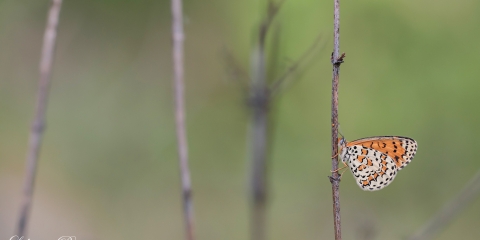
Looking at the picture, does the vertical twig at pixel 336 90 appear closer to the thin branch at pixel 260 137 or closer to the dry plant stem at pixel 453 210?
the thin branch at pixel 260 137

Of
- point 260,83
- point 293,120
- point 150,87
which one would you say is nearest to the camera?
point 260,83

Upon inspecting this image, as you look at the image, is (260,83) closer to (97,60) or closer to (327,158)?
(327,158)

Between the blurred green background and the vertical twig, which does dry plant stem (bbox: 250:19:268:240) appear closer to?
the vertical twig

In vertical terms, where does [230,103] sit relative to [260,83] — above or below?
above

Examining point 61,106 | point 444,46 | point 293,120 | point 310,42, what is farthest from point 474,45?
point 61,106

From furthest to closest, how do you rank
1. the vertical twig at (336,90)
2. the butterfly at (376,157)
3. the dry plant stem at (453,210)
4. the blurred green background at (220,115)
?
the blurred green background at (220,115) < the butterfly at (376,157) < the dry plant stem at (453,210) < the vertical twig at (336,90)

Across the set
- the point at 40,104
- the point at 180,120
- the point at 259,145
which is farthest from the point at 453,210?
the point at 40,104

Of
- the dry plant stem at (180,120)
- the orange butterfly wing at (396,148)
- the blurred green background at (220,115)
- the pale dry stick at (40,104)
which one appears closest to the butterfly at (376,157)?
the orange butterfly wing at (396,148)
